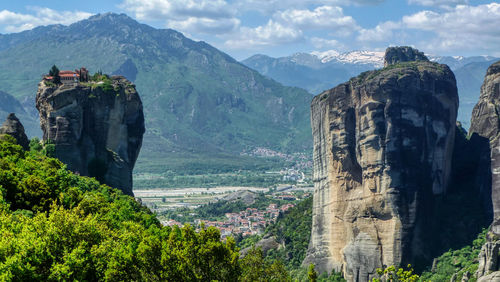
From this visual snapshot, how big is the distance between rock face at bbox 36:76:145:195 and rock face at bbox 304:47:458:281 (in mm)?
24893

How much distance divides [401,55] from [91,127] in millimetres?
51225

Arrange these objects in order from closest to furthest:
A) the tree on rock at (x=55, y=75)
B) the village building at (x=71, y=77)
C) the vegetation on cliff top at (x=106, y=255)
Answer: the vegetation on cliff top at (x=106, y=255), the tree on rock at (x=55, y=75), the village building at (x=71, y=77)

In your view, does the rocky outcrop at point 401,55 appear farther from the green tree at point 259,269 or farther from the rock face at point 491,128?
the green tree at point 259,269

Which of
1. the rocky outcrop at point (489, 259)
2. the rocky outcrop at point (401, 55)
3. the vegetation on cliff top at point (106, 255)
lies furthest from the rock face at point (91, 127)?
the rocky outcrop at point (401, 55)

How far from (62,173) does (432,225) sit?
42675 millimetres

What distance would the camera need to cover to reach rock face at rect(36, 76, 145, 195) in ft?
210

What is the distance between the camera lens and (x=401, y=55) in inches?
3767

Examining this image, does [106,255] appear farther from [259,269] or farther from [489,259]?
[489,259]

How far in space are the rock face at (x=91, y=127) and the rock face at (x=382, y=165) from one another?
24.9 m

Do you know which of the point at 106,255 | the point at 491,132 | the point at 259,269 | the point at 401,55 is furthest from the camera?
the point at 401,55

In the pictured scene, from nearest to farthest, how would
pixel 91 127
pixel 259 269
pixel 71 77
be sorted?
pixel 259 269 → pixel 91 127 → pixel 71 77

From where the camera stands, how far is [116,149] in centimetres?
7075

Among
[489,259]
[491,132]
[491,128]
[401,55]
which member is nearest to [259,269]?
[489,259]

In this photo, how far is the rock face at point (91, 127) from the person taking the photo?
210 feet
